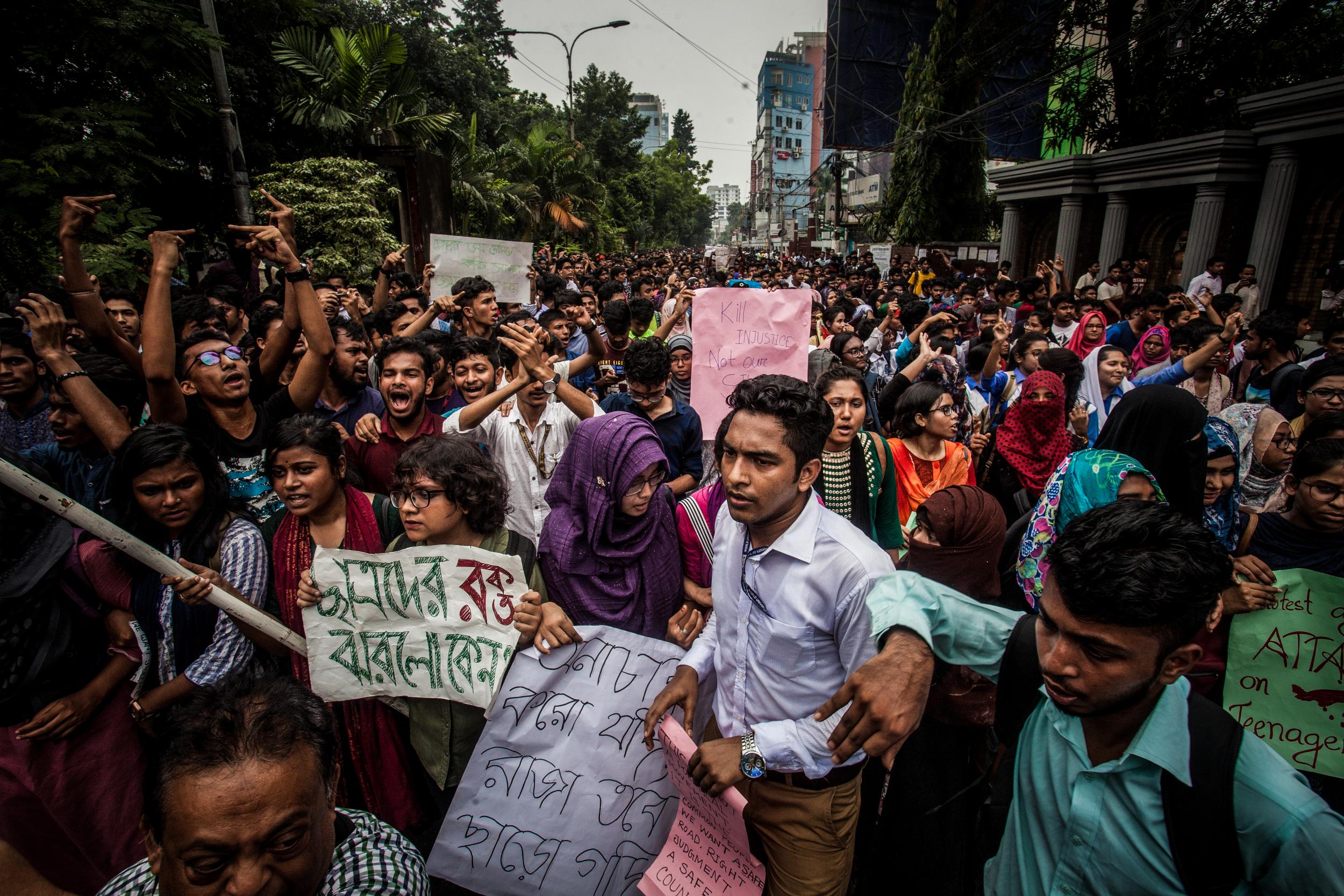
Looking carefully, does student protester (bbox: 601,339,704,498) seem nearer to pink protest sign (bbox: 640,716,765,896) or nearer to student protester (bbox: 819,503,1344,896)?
pink protest sign (bbox: 640,716,765,896)

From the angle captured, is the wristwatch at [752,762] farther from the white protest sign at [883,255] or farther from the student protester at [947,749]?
the white protest sign at [883,255]

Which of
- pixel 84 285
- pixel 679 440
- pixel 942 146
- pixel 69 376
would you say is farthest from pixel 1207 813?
pixel 942 146

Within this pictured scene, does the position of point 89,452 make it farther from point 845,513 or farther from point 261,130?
point 261,130

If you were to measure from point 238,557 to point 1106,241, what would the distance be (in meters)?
18.1

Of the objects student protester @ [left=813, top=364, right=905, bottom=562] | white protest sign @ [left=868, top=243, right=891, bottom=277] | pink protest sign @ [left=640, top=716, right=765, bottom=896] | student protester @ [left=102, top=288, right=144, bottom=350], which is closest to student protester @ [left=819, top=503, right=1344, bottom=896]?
pink protest sign @ [left=640, top=716, right=765, bottom=896]

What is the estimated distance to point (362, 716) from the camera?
2.43 meters

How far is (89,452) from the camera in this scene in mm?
2838

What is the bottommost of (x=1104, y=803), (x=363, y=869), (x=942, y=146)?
(x=363, y=869)

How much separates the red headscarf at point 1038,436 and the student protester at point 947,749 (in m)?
1.70

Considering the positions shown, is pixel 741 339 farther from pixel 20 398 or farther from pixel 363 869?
pixel 20 398

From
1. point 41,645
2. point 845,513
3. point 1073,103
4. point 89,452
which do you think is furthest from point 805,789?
point 1073,103

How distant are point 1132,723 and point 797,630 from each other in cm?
78

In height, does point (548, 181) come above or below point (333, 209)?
above

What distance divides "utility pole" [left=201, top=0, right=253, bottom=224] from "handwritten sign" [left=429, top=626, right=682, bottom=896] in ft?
28.2
